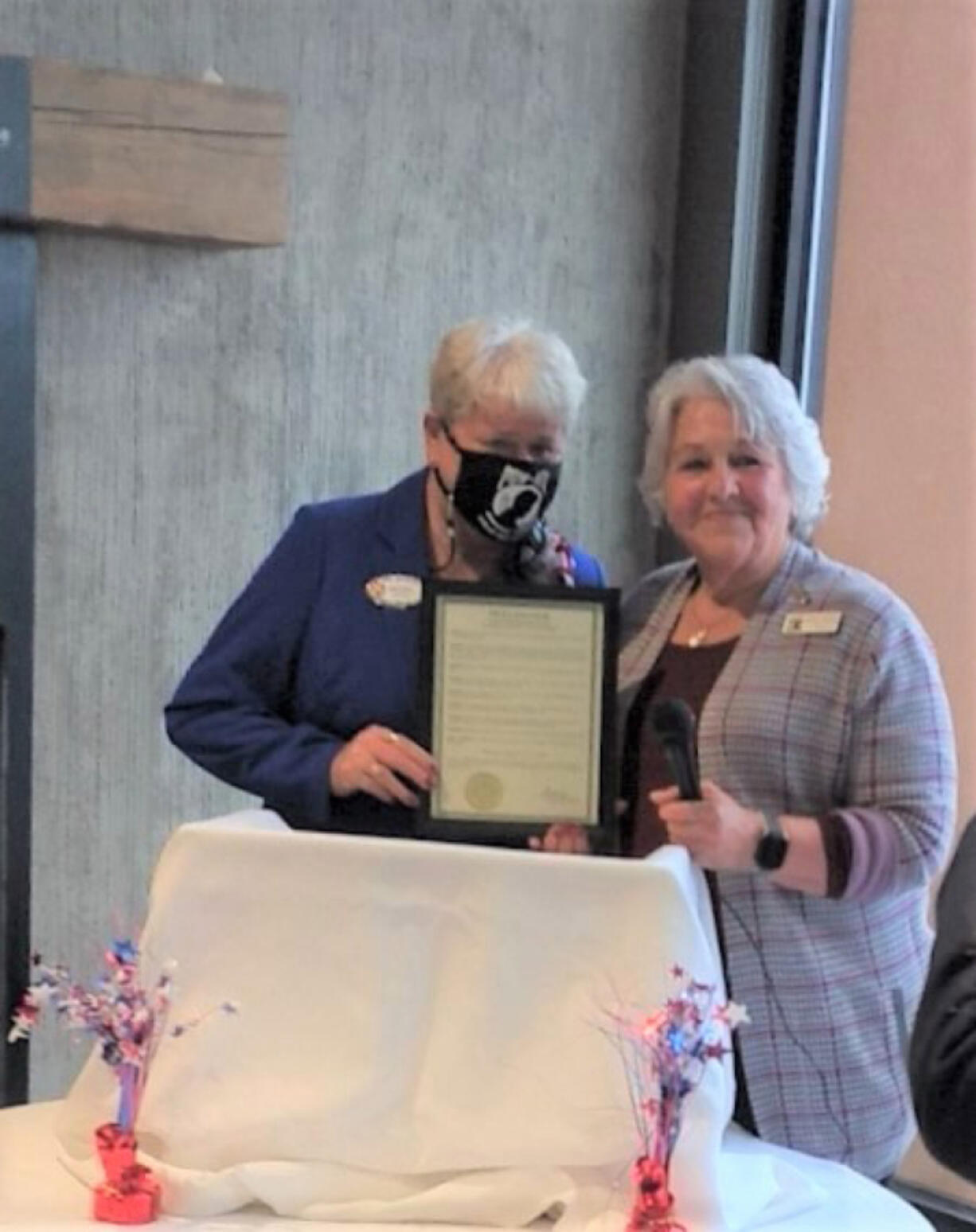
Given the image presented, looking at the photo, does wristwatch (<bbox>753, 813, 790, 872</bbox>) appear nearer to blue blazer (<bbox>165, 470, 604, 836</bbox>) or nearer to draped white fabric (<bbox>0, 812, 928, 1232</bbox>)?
draped white fabric (<bbox>0, 812, 928, 1232</bbox>)

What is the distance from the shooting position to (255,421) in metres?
2.97

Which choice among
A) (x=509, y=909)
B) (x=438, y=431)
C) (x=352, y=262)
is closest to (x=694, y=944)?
(x=509, y=909)

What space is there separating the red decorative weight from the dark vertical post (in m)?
0.96

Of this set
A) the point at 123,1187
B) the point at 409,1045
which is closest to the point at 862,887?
the point at 409,1045

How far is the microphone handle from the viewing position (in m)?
1.80

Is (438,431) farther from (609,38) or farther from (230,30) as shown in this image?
(609,38)

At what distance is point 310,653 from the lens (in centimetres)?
221

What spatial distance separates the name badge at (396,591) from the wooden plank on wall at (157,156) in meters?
0.72

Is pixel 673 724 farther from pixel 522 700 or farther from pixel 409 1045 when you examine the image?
pixel 409 1045

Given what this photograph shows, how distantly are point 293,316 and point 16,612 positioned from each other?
670 millimetres

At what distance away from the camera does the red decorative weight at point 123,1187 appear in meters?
1.68

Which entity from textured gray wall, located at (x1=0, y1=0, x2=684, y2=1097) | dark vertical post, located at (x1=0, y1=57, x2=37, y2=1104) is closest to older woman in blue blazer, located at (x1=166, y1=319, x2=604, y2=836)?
dark vertical post, located at (x1=0, y1=57, x2=37, y2=1104)

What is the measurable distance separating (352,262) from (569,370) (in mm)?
993

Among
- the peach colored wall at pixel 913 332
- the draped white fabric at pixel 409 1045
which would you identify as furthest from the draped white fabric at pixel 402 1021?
the peach colored wall at pixel 913 332
